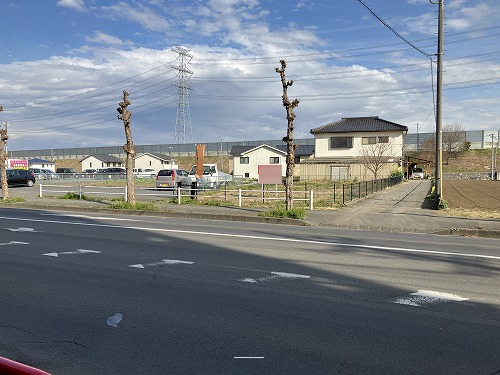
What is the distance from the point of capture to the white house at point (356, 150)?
2098 inches

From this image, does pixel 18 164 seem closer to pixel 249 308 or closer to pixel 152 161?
pixel 152 161

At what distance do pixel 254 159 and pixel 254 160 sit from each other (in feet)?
0.48

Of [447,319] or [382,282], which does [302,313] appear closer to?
[447,319]

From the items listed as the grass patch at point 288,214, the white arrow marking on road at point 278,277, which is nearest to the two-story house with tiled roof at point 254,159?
the grass patch at point 288,214

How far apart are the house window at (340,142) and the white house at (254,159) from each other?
330 inches

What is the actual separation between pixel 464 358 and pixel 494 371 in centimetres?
30

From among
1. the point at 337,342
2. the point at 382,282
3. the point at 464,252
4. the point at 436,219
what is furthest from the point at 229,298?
the point at 436,219

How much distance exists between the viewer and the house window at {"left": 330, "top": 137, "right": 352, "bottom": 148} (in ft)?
186

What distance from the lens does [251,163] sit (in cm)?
6525

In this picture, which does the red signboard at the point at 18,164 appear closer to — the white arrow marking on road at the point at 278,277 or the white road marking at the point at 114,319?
the white arrow marking on road at the point at 278,277

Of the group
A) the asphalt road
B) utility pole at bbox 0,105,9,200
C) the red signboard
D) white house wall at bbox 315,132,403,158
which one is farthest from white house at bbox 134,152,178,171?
the asphalt road

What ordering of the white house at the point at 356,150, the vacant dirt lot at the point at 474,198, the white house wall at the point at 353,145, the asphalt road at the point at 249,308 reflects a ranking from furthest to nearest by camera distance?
the white house wall at the point at 353,145 < the white house at the point at 356,150 < the vacant dirt lot at the point at 474,198 < the asphalt road at the point at 249,308

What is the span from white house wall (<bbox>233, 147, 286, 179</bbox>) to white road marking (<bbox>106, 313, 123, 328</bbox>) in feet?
191

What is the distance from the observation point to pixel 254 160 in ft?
213
